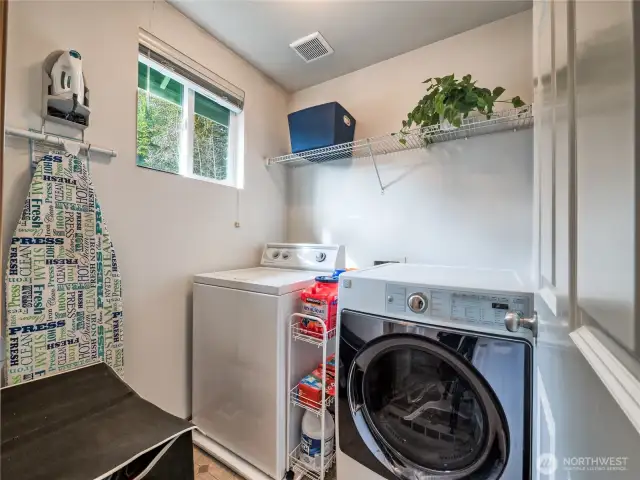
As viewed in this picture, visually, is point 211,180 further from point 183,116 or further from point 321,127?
point 321,127

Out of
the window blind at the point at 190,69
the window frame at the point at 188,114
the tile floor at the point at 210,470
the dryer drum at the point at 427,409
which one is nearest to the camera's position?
the dryer drum at the point at 427,409

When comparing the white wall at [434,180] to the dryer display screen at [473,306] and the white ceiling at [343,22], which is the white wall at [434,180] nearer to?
the white ceiling at [343,22]

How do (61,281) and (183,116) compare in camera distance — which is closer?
(61,281)

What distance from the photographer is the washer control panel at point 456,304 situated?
847mm

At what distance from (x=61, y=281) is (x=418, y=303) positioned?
1407mm

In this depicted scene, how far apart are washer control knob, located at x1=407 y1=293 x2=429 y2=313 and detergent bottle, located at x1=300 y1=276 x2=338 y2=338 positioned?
1.36ft

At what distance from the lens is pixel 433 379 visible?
997 millimetres

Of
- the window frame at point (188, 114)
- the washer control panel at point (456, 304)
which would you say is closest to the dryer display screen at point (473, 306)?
the washer control panel at point (456, 304)

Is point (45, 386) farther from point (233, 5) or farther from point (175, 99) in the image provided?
point (233, 5)

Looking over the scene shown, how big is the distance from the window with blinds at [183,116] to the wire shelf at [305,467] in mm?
1659

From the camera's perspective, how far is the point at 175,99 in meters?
1.70

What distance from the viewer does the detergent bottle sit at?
126cm

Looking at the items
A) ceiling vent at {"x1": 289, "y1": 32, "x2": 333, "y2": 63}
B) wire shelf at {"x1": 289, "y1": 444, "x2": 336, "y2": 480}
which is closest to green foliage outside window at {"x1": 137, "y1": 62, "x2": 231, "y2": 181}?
ceiling vent at {"x1": 289, "y1": 32, "x2": 333, "y2": 63}

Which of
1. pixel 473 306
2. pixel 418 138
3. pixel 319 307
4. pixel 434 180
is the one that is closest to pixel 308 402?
pixel 319 307
